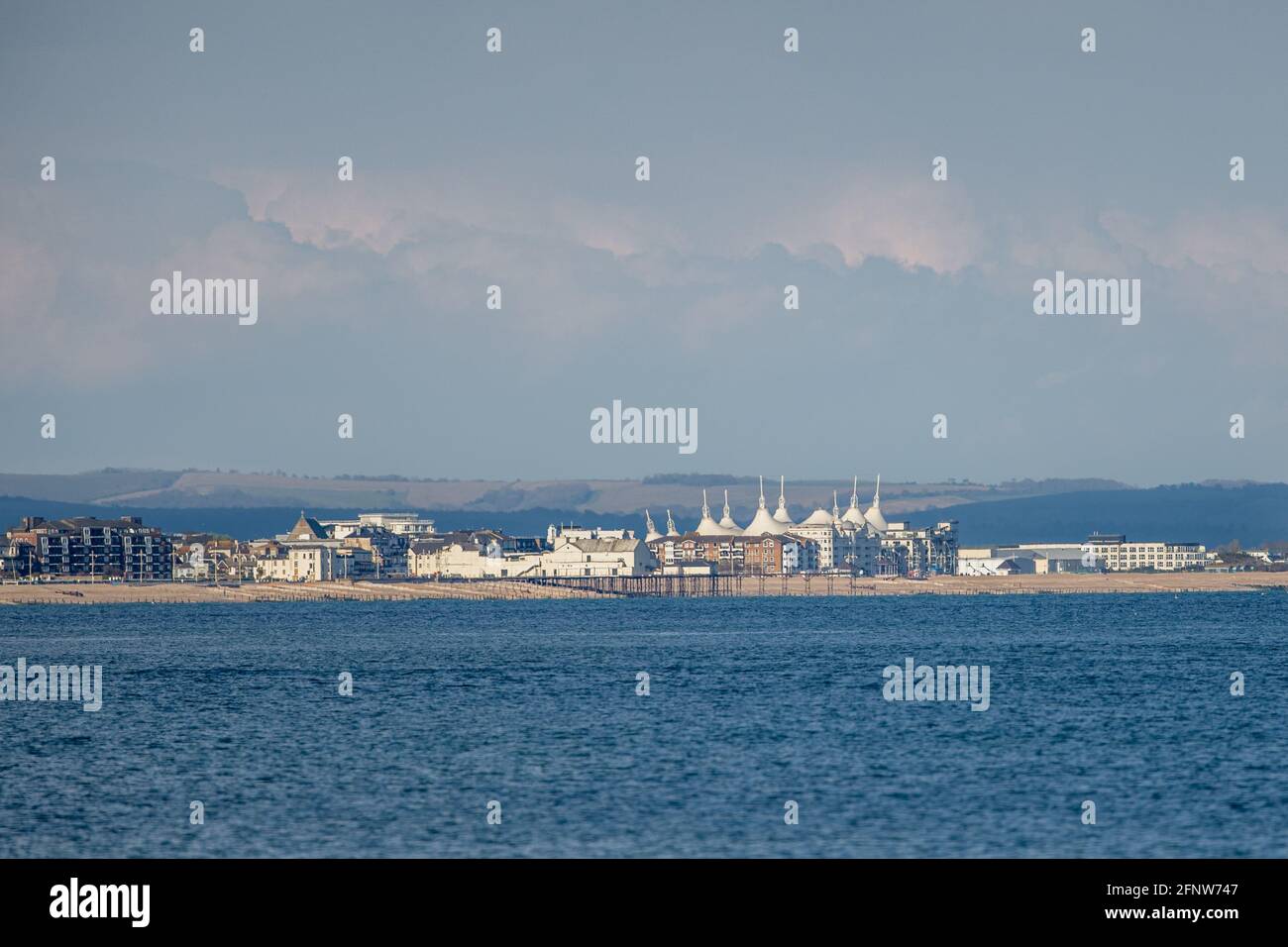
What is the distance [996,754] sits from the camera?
1967 inches

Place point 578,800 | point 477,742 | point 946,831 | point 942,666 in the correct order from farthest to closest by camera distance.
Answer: point 942,666 → point 477,742 → point 578,800 → point 946,831

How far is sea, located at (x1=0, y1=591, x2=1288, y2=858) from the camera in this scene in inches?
1465

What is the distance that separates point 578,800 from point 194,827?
352 inches

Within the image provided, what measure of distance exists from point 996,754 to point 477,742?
15697mm

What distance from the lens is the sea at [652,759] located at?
122 feet

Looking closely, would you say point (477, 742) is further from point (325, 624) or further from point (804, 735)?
point (325, 624)

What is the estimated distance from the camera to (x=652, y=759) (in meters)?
49.5

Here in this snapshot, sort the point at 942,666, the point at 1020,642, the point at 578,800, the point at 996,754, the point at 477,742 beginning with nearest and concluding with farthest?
the point at 578,800
the point at 996,754
the point at 477,742
the point at 942,666
the point at 1020,642

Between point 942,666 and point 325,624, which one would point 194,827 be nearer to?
point 942,666
